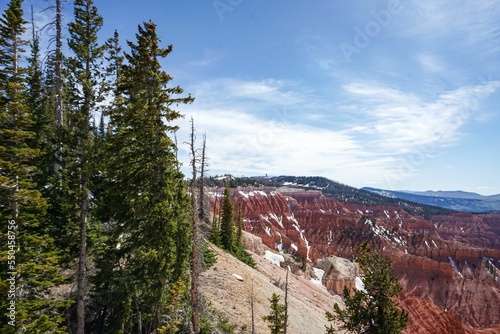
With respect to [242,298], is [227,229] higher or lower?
higher

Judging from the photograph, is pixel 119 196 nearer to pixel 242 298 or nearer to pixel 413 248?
pixel 242 298

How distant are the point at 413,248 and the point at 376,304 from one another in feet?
429

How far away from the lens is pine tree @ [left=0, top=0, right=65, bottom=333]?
10.5 meters

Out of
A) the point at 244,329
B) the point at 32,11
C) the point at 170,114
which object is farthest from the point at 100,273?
the point at 32,11

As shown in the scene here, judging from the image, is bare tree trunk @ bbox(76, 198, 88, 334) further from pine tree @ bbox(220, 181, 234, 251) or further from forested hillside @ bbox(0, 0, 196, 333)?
pine tree @ bbox(220, 181, 234, 251)

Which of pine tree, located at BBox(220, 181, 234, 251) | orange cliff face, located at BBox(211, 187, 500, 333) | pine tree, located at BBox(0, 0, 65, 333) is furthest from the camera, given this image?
orange cliff face, located at BBox(211, 187, 500, 333)

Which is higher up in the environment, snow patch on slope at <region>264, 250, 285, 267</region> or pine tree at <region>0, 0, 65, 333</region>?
pine tree at <region>0, 0, 65, 333</region>

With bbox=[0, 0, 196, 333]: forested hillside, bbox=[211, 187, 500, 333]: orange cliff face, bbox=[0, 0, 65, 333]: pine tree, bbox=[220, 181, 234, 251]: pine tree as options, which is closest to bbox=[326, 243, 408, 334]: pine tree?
bbox=[0, 0, 196, 333]: forested hillside

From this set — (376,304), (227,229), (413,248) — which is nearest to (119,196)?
(376,304)

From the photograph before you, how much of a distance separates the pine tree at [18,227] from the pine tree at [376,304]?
12104 millimetres

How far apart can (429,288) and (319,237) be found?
1852 inches

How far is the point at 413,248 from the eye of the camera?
12569cm

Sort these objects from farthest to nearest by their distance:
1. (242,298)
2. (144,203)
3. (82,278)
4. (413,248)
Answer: (413,248)
(242,298)
(144,203)
(82,278)

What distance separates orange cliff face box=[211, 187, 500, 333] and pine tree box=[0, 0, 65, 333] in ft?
147
